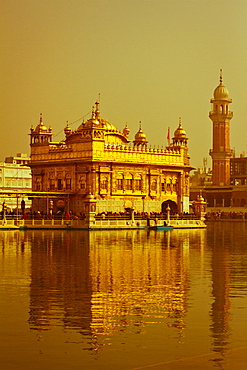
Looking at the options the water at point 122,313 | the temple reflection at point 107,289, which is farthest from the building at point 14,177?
the water at point 122,313

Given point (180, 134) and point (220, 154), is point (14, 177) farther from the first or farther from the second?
point (180, 134)

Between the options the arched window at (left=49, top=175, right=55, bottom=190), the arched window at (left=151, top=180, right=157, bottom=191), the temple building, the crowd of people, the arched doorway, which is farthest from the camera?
the crowd of people

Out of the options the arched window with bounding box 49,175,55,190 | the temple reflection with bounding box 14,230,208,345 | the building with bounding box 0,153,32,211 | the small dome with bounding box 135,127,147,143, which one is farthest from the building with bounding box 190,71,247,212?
the temple reflection with bounding box 14,230,208,345

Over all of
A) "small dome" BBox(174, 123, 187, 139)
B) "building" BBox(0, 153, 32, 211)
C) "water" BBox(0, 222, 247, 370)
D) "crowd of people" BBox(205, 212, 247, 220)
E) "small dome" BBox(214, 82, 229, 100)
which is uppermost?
"small dome" BBox(214, 82, 229, 100)

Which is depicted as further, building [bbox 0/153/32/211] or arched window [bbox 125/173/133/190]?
building [bbox 0/153/32/211]

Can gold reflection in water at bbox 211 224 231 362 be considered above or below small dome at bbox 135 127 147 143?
below

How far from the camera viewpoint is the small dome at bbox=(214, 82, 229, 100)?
107062 millimetres

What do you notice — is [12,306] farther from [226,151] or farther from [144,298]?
[226,151]

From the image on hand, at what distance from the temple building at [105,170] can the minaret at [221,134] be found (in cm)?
3618

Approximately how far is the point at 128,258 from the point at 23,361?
16.9 meters

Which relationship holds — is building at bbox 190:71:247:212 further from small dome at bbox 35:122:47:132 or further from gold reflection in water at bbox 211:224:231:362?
gold reflection in water at bbox 211:224:231:362

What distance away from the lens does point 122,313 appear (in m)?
15.0

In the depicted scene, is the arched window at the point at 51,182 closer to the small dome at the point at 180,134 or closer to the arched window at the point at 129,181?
the arched window at the point at 129,181

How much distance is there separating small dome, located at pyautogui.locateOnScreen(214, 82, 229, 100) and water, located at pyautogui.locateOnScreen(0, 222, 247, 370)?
266ft
